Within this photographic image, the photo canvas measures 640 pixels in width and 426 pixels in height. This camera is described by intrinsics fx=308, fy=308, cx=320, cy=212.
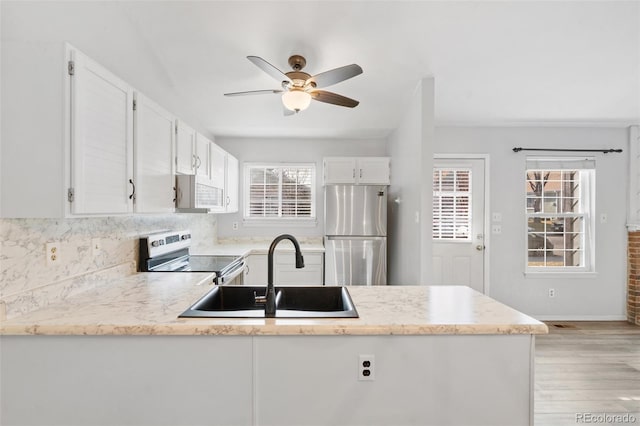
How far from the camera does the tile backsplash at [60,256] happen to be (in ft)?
4.66

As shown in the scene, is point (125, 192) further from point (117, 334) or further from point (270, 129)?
point (270, 129)

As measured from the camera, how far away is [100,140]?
1.52 meters

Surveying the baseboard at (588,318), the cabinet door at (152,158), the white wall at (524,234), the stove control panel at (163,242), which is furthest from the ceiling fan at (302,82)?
the baseboard at (588,318)

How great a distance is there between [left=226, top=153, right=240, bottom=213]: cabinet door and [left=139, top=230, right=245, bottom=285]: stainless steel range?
921 mm

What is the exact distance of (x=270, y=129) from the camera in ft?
13.9

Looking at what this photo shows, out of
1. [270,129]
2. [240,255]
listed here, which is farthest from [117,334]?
[270,129]

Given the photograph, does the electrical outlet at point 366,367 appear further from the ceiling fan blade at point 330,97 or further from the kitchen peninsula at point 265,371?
the ceiling fan blade at point 330,97

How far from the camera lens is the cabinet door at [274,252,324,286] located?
12.7 feet

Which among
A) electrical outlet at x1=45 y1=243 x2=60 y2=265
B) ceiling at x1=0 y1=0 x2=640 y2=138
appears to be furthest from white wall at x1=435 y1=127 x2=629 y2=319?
electrical outlet at x1=45 y1=243 x2=60 y2=265

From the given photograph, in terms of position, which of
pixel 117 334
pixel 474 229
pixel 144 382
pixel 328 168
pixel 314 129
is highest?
pixel 314 129

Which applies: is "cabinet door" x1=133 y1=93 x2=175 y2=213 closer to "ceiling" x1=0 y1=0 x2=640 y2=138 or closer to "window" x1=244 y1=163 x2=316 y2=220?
"ceiling" x1=0 y1=0 x2=640 y2=138

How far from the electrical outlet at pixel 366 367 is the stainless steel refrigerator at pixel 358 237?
254cm

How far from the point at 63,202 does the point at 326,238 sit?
2861 millimetres

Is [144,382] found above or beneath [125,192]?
beneath
